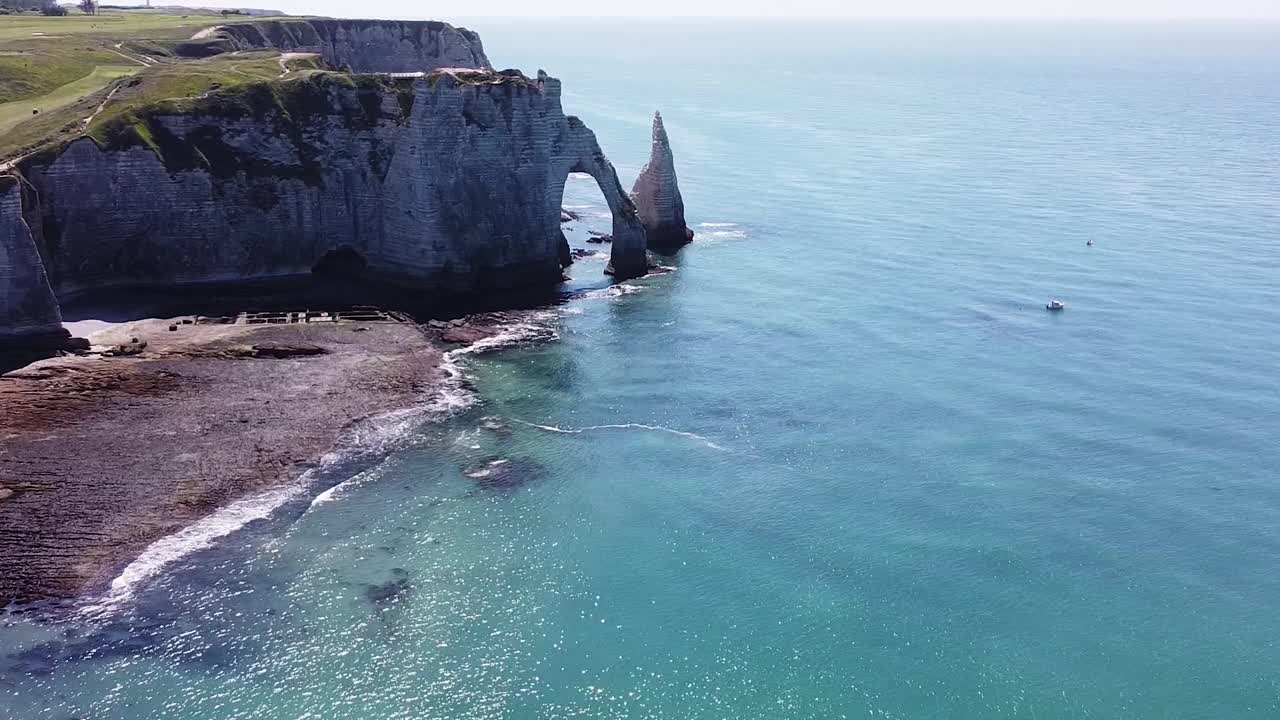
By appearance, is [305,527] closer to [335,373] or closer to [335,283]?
[335,373]

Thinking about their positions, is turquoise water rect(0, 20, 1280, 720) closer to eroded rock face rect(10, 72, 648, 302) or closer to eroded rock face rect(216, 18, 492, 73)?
eroded rock face rect(10, 72, 648, 302)

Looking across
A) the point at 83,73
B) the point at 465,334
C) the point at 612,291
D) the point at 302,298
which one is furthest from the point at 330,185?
the point at 83,73

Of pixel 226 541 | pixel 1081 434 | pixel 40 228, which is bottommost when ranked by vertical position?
pixel 226 541

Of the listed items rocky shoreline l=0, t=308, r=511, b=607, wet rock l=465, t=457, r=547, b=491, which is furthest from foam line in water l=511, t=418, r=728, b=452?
rocky shoreline l=0, t=308, r=511, b=607

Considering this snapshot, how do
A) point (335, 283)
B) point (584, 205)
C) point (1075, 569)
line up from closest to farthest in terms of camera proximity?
point (1075, 569) < point (335, 283) < point (584, 205)

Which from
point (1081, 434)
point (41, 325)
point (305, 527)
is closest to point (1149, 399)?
point (1081, 434)

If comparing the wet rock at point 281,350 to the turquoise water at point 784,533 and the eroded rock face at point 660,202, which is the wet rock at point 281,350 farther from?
the eroded rock face at point 660,202
